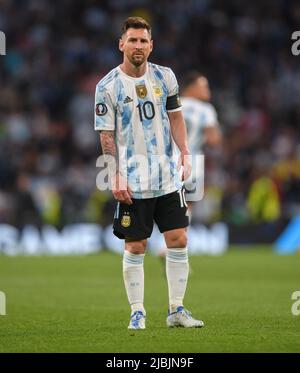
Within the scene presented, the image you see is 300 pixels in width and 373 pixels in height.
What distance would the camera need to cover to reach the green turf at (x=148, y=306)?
7293mm

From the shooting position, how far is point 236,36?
85.6ft

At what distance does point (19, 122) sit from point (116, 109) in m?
15.9

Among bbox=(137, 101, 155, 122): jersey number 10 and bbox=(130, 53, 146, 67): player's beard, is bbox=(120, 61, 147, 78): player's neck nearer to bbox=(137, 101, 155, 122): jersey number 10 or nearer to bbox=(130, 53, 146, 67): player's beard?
bbox=(130, 53, 146, 67): player's beard

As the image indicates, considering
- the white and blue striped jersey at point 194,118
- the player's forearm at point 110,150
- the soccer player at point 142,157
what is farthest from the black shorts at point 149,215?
the white and blue striped jersey at point 194,118

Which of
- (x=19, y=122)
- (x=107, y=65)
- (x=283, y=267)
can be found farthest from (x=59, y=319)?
(x=107, y=65)

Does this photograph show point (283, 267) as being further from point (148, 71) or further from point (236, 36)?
point (236, 36)

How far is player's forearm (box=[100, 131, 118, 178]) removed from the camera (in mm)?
8094

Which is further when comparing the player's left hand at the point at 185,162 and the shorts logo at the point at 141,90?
the player's left hand at the point at 185,162

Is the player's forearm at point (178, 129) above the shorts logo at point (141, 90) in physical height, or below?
below

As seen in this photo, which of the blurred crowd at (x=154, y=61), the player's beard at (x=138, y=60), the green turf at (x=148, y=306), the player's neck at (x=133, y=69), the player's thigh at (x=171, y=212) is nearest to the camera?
the green turf at (x=148, y=306)

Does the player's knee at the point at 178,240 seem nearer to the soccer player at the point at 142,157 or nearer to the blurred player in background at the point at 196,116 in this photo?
the soccer player at the point at 142,157

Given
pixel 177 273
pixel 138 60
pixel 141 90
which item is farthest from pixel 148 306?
pixel 138 60

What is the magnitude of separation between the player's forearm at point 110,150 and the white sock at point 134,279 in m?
0.68

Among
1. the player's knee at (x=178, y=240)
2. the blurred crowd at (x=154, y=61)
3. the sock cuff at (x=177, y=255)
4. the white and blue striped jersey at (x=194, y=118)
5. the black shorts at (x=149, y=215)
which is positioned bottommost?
the sock cuff at (x=177, y=255)
